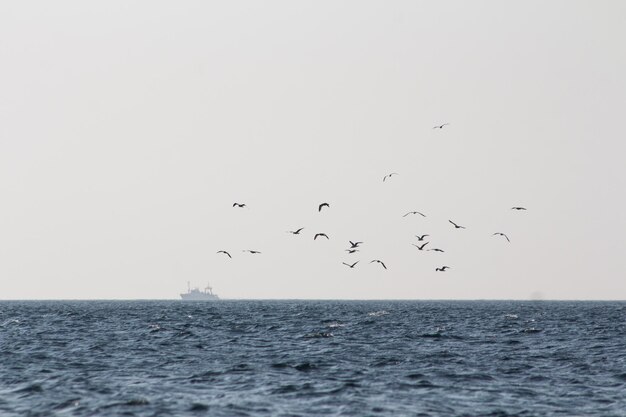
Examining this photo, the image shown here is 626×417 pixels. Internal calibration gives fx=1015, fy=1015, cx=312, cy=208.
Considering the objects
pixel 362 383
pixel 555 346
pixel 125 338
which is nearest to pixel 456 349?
pixel 555 346

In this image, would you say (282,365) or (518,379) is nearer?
(518,379)

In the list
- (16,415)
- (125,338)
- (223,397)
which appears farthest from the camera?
(125,338)

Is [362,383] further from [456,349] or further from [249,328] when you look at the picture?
[249,328]

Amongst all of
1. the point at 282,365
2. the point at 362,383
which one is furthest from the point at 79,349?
the point at 362,383

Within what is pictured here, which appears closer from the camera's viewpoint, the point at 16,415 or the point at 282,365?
the point at 16,415

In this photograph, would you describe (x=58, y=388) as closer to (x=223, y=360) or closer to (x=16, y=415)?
(x=16, y=415)

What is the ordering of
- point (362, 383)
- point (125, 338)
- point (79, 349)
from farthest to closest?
1. point (125, 338)
2. point (79, 349)
3. point (362, 383)

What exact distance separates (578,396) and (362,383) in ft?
28.0

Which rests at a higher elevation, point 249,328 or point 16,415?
point 249,328

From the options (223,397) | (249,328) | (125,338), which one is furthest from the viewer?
(249,328)

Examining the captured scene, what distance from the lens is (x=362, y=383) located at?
41.1 m

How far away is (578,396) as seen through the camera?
37906mm

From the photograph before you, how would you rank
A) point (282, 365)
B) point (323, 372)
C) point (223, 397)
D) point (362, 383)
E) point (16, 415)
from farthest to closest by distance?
point (282, 365) < point (323, 372) < point (362, 383) < point (223, 397) < point (16, 415)

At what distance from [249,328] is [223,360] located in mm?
34410
